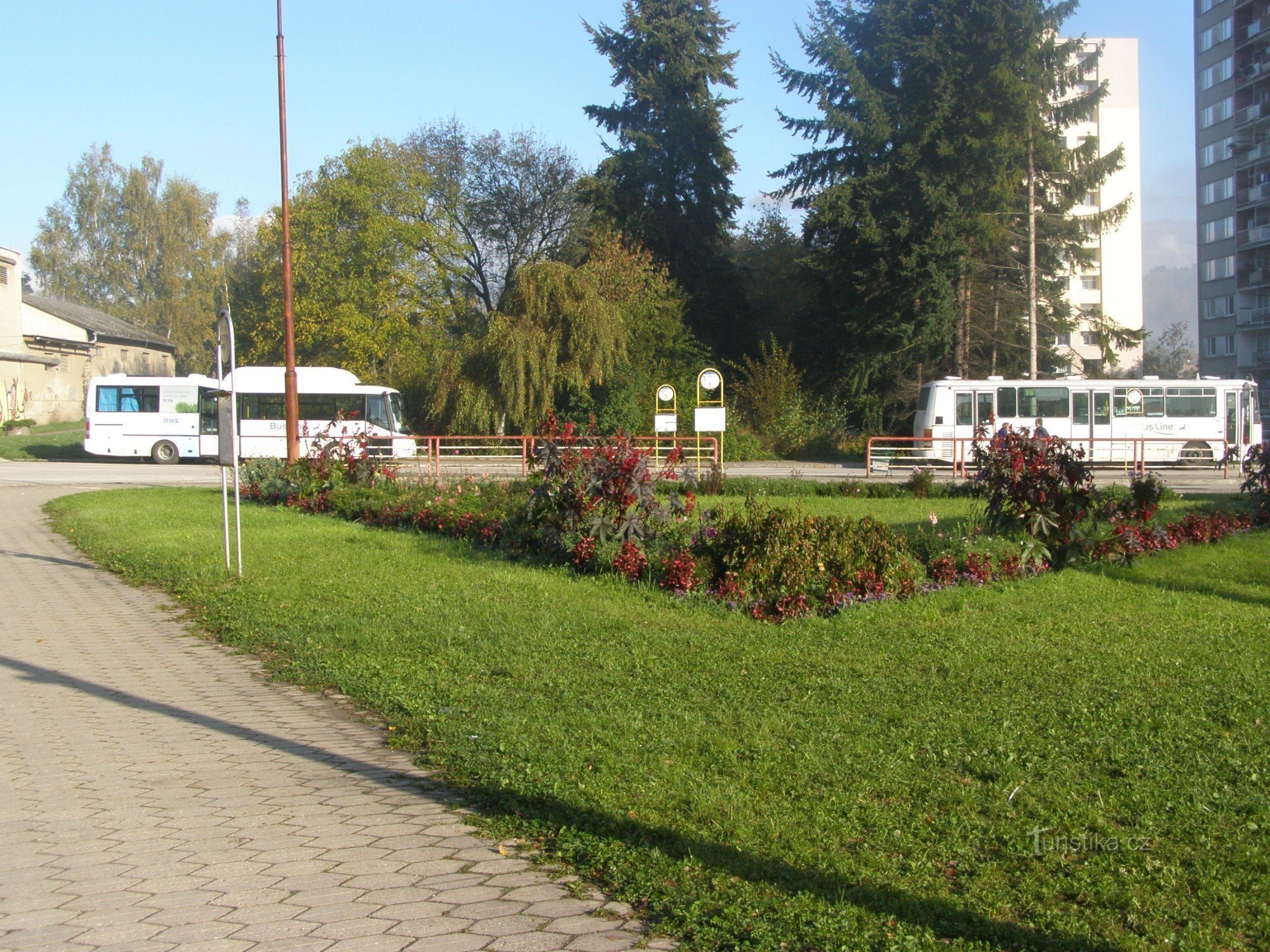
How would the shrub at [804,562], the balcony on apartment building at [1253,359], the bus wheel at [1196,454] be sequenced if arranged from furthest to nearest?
the balcony on apartment building at [1253,359]
the bus wheel at [1196,454]
the shrub at [804,562]

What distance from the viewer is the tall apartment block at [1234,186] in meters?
68.4

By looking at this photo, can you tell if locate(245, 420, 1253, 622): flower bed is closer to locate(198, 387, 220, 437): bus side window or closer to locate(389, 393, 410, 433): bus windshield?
locate(389, 393, 410, 433): bus windshield

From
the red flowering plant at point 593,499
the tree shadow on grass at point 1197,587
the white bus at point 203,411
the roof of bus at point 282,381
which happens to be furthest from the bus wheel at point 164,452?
the tree shadow on grass at point 1197,587

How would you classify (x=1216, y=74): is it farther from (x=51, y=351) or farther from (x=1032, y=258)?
(x=51, y=351)

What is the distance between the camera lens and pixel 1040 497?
11266 mm

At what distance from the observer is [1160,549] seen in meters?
12.3

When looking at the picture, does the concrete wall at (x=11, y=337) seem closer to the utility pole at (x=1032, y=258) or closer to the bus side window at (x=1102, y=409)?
the utility pole at (x=1032, y=258)

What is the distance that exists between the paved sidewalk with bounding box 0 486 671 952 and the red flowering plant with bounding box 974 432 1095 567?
7507 millimetres

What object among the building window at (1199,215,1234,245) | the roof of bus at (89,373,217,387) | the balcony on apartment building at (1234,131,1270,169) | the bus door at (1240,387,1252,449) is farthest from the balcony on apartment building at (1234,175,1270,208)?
the roof of bus at (89,373,217,387)

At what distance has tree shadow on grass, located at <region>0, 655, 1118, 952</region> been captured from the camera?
12.1ft

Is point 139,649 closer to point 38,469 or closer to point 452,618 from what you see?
point 452,618

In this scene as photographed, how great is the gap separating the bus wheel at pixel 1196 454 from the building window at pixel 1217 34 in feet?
162

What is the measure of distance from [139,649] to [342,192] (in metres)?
42.9

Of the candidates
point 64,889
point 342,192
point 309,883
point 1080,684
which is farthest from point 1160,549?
point 342,192
